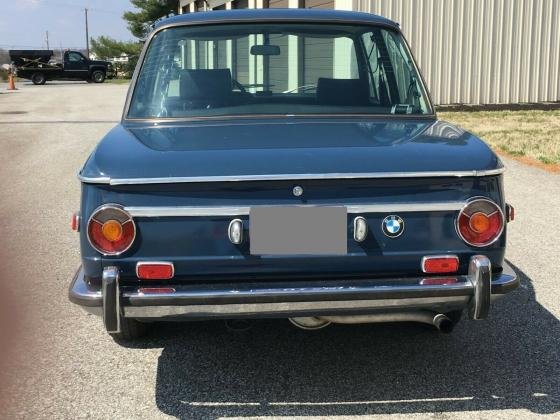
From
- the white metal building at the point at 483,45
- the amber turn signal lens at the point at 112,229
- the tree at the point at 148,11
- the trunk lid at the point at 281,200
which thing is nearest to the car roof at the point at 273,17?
the trunk lid at the point at 281,200

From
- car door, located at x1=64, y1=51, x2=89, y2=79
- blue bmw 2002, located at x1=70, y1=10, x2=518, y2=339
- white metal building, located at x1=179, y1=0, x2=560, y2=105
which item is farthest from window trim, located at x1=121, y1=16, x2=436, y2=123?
car door, located at x1=64, y1=51, x2=89, y2=79

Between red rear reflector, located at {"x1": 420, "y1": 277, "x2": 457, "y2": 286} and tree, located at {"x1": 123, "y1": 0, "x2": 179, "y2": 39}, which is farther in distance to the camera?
tree, located at {"x1": 123, "y1": 0, "x2": 179, "y2": 39}

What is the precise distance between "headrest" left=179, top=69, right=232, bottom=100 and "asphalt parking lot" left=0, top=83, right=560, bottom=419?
1299mm

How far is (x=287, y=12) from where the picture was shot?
164 inches

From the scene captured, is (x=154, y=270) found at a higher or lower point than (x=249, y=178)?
lower

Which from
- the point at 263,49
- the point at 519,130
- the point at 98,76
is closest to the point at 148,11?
the point at 98,76

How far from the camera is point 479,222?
9.52 ft

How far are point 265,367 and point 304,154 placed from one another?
1.19 metres

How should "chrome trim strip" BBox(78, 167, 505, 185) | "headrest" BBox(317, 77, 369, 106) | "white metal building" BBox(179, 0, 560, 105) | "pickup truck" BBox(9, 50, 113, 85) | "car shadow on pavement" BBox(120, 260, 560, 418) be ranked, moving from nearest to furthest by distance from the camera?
"chrome trim strip" BBox(78, 167, 505, 185) → "car shadow on pavement" BBox(120, 260, 560, 418) → "headrest" BBox(317, 77, 369, 106) → "white metal building" BBox(179, 0, 560, 105) → "pickup truck" BBox(9, 50, 113, 85)

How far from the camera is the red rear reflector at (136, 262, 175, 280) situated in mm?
2832

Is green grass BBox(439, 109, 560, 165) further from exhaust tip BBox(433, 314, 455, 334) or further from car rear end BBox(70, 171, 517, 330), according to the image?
car rear end BBox(70, 171, 517, 330)

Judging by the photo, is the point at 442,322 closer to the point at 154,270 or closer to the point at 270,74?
the point at 154,270

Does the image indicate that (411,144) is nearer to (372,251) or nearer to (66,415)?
(372,251)

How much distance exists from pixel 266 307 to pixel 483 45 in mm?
15303
